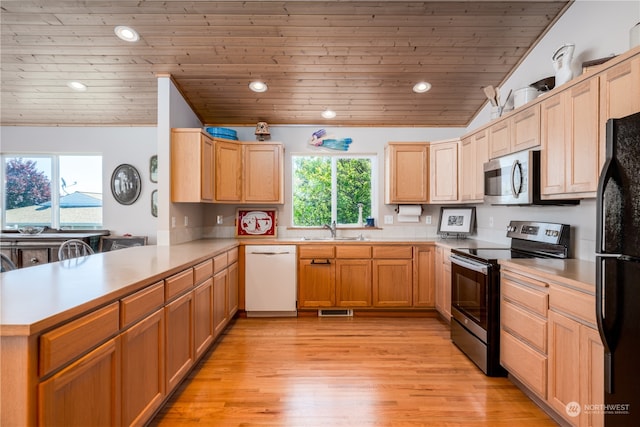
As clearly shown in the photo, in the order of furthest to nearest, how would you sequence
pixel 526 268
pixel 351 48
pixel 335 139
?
1. pixel 335 139
2. pixel 351 48
3. pixel 526 268

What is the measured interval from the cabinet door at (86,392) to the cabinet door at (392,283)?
280 cm

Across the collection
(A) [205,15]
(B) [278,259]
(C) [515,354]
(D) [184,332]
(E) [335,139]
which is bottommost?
(C) [515,354]

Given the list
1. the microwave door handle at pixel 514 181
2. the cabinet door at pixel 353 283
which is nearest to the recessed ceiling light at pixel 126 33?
the cabinet door at pixel 353 283

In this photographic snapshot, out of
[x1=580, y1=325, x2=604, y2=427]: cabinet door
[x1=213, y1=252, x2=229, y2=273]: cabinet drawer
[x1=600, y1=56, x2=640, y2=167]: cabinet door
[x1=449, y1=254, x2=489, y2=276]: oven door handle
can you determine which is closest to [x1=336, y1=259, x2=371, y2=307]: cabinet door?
[x1=449, y1=254, x2=489, y2=276]: oven door handle

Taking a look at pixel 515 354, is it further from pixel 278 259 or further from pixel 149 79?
pixel 149 79

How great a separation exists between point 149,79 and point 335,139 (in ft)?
7.50

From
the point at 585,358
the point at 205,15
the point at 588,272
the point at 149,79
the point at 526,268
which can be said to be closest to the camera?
the point at 585,358

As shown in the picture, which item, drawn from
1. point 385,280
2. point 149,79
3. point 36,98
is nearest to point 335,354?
point 385,280

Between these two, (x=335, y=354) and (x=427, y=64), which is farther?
(x=427, y=64)

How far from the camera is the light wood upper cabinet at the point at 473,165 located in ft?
10.5

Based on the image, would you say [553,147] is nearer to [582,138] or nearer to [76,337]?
[582,138]

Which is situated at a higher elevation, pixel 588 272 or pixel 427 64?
pixel 427 64

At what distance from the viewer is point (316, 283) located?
3730 millimetres

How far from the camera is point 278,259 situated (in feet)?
12.2
